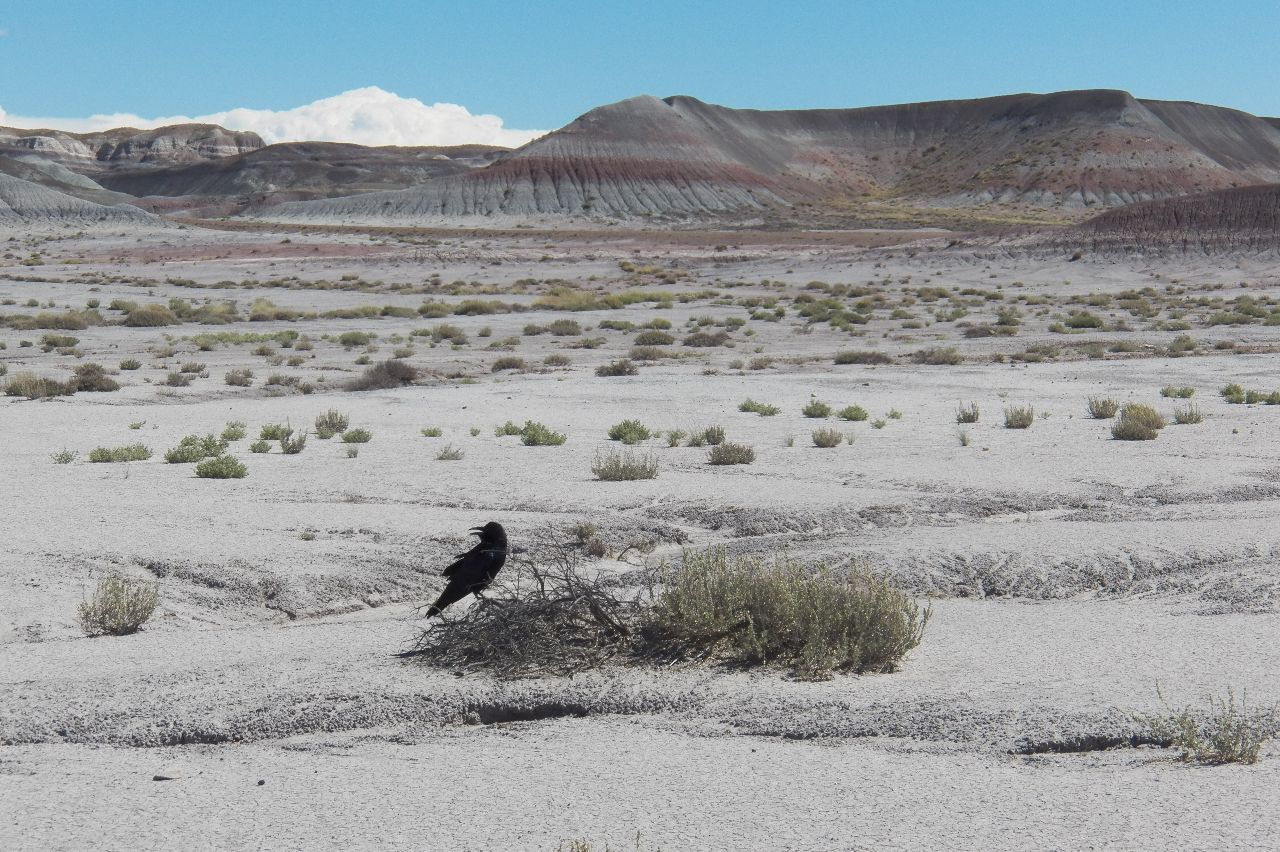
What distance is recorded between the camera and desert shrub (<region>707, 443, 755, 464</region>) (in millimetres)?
14156

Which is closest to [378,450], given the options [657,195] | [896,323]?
[896,323]

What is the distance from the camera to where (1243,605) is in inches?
321

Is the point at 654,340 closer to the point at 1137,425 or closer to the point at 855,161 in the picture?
the point at 1137,425

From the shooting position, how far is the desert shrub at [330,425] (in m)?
16.4

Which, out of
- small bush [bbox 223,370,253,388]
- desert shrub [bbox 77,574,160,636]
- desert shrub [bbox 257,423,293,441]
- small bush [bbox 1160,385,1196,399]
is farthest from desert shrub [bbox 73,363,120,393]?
small bush [bbox 1160,385,1196,399]

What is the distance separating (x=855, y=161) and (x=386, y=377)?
15761 centimetres

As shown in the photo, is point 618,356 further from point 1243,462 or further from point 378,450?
point 1243,462

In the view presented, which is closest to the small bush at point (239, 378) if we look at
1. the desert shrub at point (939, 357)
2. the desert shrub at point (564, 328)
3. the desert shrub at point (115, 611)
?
the desert shrub at point (564, 328)

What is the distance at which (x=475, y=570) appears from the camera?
7.39m

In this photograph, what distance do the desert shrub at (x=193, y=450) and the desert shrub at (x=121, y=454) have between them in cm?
25

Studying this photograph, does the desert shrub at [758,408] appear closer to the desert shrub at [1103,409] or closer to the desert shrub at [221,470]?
the desert shrub at [1103,409]

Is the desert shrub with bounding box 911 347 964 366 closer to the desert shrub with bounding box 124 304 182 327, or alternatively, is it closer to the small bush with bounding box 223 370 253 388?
the small bush with bounding box 223 370 253 388

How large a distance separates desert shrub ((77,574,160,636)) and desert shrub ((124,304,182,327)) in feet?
101

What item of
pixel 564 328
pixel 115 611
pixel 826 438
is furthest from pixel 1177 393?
pixel 564 328
